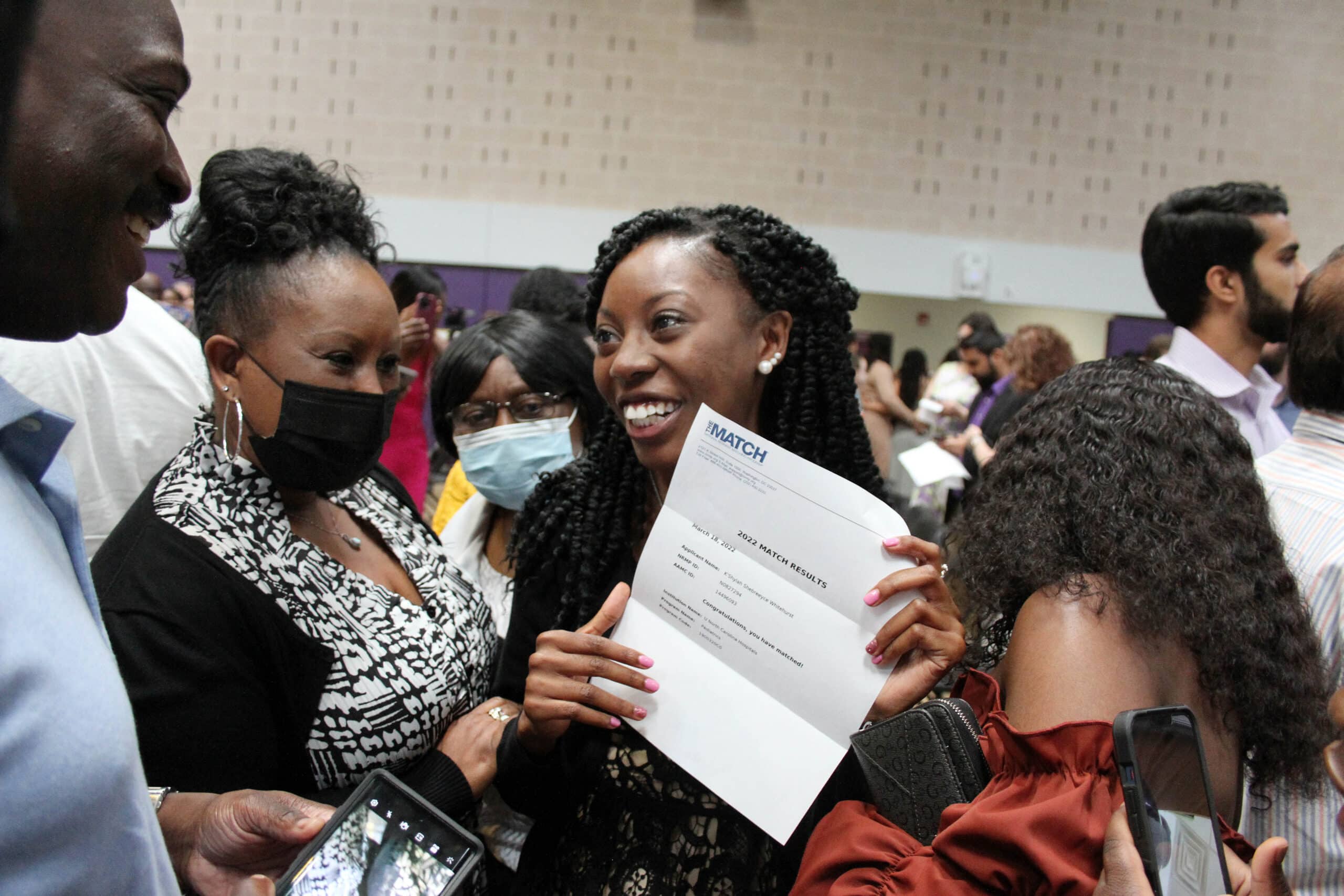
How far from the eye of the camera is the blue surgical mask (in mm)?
2764

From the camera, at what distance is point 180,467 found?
5.52 ft

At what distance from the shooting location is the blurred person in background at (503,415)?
2.78m

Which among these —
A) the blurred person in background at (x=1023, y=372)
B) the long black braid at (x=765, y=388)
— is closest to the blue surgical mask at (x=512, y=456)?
the long black braid at (x=765, y=388)

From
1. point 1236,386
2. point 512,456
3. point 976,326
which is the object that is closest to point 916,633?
point 512,456

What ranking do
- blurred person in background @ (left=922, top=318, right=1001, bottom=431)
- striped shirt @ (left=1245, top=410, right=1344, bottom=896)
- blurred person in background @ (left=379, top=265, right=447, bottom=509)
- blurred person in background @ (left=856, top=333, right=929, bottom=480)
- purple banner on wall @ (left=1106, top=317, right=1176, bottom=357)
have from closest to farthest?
1. striped shirt @ (left=1245, top=410, right=1344, bottom=896)
2. blurred person in background @ (left=379, top=265, right=447, bottom=509)
3. blurred person in background @ (left=856, top=333, right=929, bottom=480)
4. blurred person in background @ (left=922, top=318, right=1001, bottom=431)
5. purple banner on wall @ (left=1106, top=317, right=1176, bottom=357)

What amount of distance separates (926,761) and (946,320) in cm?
844

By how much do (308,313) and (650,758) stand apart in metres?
0.98

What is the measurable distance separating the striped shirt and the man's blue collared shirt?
1.58 m

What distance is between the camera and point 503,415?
288cm

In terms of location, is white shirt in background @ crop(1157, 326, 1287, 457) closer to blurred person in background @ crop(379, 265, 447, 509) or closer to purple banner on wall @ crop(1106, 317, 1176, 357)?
blurred person in background @ crop(379, 265, 447, 509)

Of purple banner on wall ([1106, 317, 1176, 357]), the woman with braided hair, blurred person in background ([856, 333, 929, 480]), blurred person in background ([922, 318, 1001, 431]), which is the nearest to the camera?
the woman with braided hair

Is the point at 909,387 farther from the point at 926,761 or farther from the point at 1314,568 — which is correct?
the point at 926,761

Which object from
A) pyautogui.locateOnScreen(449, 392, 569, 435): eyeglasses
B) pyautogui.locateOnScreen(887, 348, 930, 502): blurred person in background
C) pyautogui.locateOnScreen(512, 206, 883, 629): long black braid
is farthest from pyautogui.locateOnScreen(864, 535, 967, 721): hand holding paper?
pyautogui.locateOnScreen(887, 348, 930, 502): blurred person in background

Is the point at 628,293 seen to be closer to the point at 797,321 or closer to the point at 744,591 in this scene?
the point at 797,321
